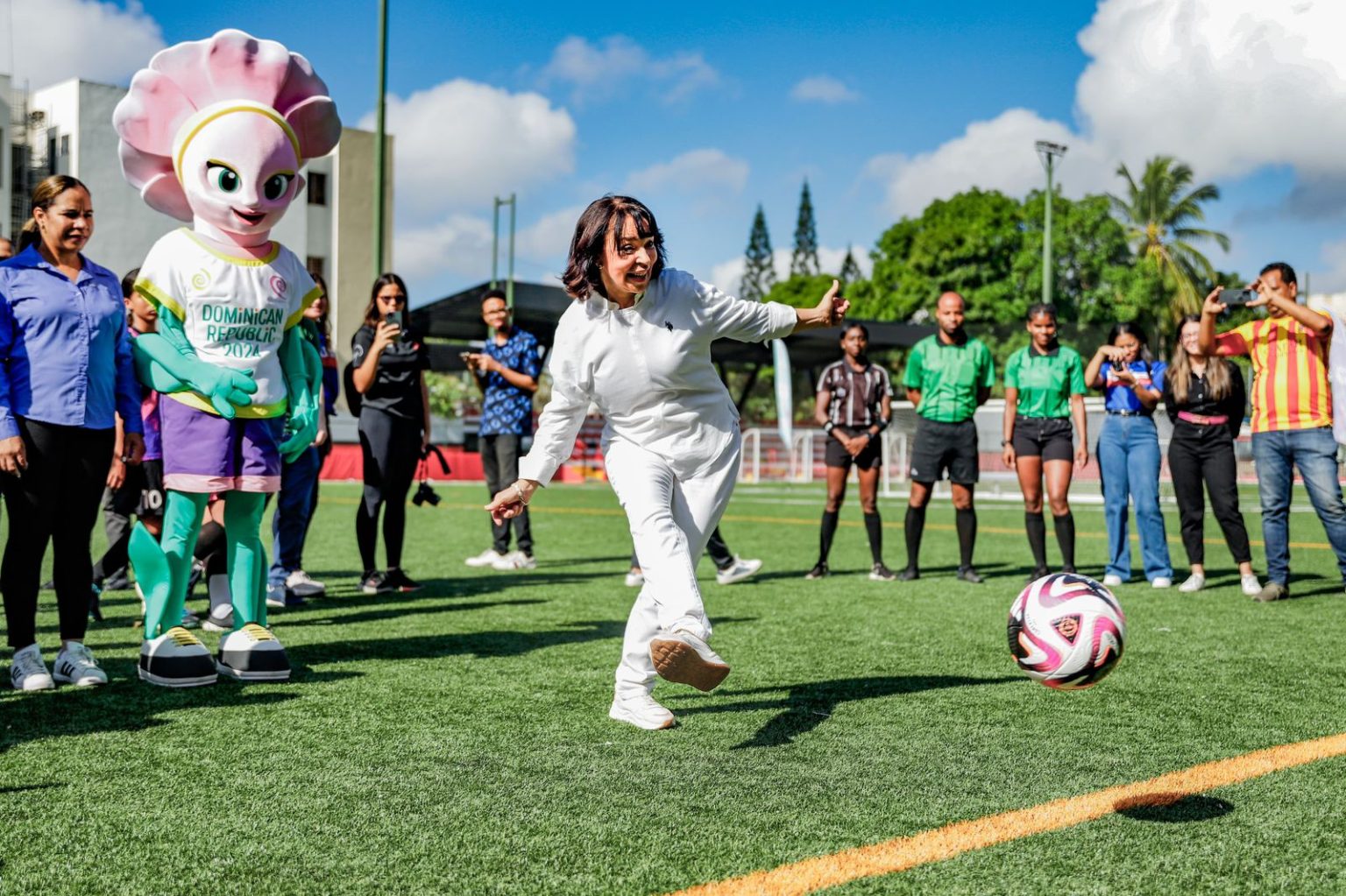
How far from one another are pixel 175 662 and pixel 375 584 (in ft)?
11.2

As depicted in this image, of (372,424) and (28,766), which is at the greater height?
(372,424)

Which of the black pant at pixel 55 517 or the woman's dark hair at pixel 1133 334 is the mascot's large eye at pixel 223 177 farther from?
the woman's dark hair at pixel 1133 334

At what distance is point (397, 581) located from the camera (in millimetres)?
8391

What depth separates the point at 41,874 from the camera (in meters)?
2.73

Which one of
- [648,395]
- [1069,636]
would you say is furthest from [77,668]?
[1069,636]

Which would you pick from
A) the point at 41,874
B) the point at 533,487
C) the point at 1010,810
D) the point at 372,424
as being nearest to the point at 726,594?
the point at 372,424

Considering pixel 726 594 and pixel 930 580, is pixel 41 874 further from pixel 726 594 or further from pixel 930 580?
pixel 930 580

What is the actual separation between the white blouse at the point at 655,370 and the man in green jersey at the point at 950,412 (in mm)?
4820

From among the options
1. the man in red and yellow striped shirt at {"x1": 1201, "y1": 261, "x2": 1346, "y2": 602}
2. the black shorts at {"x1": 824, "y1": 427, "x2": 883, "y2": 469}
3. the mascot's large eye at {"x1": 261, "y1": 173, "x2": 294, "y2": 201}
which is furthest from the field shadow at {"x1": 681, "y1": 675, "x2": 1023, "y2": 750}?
the black shorts at {"x1": 824, "y1": 427, "x2": 883, "y2": 469}

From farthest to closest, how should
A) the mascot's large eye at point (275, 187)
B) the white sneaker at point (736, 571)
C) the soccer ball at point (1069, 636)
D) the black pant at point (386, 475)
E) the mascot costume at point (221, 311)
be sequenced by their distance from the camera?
the white sneaker at point (736, 571) < the black pant at point (386, 475) < the mascot's large eye at point (275, 187) < the mascot costume at point (221, 311) < the soccer ball at point (1069, 636)

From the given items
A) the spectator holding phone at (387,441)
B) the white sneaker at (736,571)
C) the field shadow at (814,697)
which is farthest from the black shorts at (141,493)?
the white sneaker at (736,571)

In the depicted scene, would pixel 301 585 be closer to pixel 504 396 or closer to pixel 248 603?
pixel 504 396

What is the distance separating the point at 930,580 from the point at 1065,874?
646 cm

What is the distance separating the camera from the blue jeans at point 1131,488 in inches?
346
